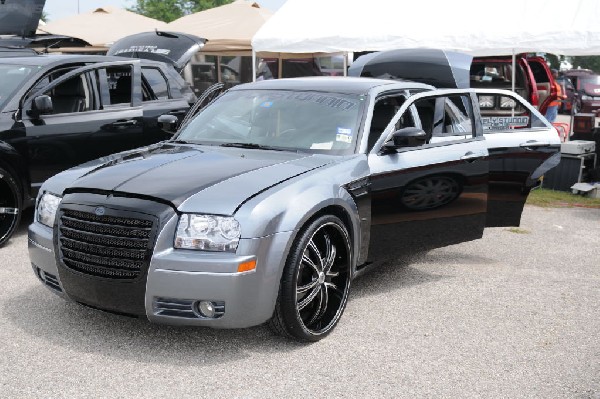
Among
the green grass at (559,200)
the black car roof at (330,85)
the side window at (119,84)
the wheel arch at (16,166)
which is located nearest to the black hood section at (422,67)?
the green grass at (559,200)

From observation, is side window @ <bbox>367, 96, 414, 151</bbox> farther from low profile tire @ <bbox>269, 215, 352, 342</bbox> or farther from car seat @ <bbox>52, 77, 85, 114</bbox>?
car seat @ <bbox>52, 77, 85, 114</bbox>

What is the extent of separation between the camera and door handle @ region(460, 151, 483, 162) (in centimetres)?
558

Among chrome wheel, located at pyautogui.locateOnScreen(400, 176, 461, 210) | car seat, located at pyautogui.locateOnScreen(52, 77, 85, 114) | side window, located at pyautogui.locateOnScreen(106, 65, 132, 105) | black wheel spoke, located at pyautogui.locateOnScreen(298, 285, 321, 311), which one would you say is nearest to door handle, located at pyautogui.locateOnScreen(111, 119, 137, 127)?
side window, located at pyautogui.locateOnScreen(106, 65, 132, 105)

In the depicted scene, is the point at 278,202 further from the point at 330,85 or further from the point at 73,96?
the point at 73,96

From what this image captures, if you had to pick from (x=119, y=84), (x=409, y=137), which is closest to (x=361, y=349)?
(x=409, y=137)

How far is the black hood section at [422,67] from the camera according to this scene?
933cm

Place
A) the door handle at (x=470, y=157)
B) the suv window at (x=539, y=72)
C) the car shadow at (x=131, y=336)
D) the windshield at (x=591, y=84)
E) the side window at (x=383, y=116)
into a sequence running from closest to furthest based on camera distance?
1. the car shadow at (x=131, y=336)
2. the side window at (x=383, y=116)
3. the door handle at (x=470, y=157)
4. the suv window at (x=539, y=72)
5. the windshield at (x=591, y=84)

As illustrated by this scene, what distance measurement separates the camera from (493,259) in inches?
257

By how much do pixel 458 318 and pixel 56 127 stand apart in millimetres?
4379

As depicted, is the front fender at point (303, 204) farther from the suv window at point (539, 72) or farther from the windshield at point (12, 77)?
the suv window at point (539, 72)

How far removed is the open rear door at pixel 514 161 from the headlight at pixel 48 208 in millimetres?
3373

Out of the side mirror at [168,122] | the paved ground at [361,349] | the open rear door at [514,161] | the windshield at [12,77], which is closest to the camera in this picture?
the paved ground at [361,349]

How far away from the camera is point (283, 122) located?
17.0 ft

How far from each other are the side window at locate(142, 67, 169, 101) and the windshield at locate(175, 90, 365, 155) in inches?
118
